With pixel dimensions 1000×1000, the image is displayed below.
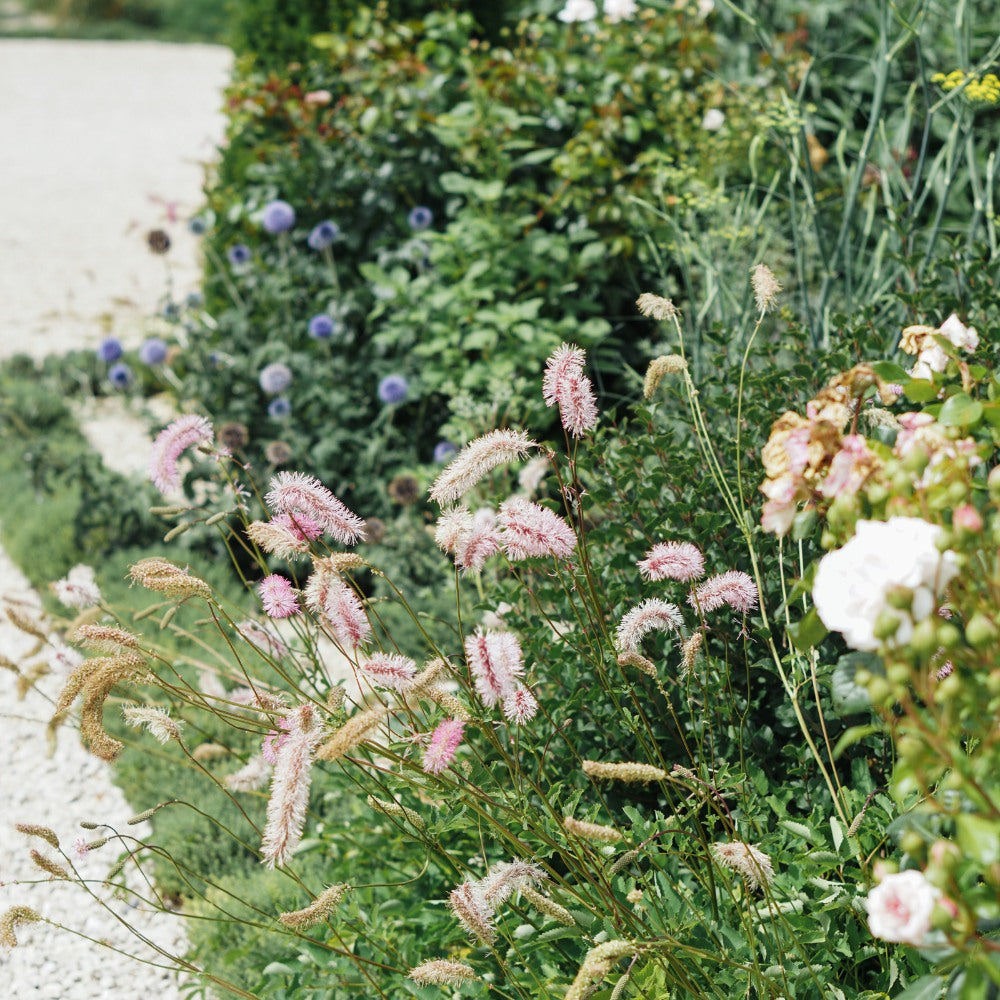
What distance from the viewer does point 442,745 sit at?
1.36 m

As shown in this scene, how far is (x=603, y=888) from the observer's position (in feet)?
4.96

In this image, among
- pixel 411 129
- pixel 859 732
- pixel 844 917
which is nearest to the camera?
pixel 859 732

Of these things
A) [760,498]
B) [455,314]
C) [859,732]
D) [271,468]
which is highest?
[859,732]

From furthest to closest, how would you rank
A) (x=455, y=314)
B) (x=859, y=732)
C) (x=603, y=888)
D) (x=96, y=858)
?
(x=455, y=314) → (x=96, y=858) → (x=603, y=888) → (x=859, y=732)

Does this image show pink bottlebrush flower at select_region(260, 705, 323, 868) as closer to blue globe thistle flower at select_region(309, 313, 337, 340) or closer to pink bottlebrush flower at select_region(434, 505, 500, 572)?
pink bottlebrush flower at select_region(434, 505, 500, 572)

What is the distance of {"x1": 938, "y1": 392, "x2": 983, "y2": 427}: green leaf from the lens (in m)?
1.15

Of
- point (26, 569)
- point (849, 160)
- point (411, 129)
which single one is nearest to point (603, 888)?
point (26, 569)

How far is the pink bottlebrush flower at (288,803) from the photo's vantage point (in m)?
1.15

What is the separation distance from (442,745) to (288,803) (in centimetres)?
25

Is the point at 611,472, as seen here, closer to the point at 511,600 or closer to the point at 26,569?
the point at 511,600

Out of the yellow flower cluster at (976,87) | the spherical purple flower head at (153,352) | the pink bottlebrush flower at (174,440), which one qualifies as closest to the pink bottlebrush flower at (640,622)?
the pink bottlebrush flower at (174,440)

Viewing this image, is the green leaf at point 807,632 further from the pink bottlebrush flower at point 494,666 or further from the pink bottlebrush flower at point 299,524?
the pink bottlebrush flower at point 299,524

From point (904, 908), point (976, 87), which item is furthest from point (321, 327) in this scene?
point (904, 908)

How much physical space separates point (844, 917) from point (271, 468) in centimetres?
265
